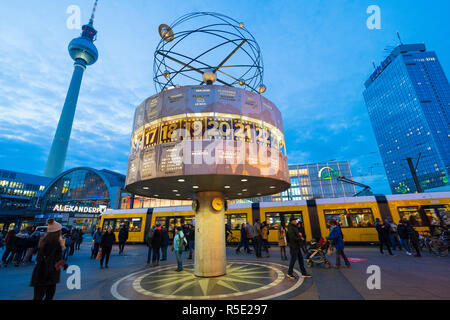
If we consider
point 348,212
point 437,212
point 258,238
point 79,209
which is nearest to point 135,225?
point 258,238

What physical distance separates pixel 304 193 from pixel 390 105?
9704 cm

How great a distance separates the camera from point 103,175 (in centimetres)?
5319

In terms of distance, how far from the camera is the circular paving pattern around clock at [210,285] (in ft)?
19.1

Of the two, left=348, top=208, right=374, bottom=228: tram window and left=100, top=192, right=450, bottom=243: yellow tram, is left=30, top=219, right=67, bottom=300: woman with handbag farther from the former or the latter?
left=348, top=208, right=374, bottom=228: tram window

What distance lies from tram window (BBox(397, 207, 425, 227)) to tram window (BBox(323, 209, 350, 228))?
3.84 meters

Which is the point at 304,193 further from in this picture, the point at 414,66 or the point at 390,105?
the point at 414,66

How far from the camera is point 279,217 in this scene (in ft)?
57.8

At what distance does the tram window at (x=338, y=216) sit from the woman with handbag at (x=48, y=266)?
57.9 ft

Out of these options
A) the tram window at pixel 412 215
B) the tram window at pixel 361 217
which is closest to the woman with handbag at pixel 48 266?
the tram window at pixel 361 217

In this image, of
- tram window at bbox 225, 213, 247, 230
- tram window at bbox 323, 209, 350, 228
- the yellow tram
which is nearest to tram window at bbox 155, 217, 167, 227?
the yellow tram

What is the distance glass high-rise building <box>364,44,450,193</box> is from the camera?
96.9 m

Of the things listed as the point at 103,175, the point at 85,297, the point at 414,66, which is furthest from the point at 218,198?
the point at 414,66

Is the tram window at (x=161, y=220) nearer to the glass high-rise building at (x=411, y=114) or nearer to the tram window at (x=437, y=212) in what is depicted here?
the tram window at (x=437, y=212)

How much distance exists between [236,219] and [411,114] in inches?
5381
